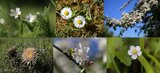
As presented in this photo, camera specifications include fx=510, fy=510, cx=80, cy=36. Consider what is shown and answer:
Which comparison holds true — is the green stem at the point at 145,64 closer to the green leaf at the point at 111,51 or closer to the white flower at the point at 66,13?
the green leaf at the point at 111,51

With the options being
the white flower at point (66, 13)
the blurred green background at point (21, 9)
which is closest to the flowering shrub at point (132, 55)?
the white flower at point (66, 13)

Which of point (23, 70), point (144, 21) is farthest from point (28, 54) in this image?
point (144, 21)

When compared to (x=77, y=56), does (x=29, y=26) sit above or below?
above

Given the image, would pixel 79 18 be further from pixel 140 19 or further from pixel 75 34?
pixel 140 19

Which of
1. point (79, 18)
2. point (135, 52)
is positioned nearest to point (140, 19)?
point (135, 52)

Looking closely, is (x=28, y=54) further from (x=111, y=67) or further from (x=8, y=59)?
(x=111, y=67)

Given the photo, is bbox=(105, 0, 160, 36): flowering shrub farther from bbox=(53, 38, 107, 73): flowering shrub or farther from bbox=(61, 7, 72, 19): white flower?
bbox=(61, 7, 72, 19): white flower

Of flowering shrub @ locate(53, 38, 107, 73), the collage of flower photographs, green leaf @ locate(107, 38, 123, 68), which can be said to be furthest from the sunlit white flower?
green leaf @ locate(107, 38, 123, 68)

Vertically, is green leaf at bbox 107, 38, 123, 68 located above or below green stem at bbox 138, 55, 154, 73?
above
